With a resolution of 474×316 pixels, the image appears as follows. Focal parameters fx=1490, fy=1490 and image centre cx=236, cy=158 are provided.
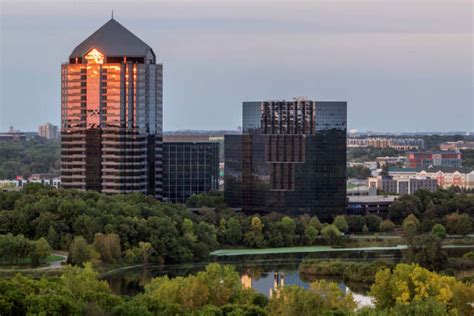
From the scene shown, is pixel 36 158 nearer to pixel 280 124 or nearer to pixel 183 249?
pixel 280 124

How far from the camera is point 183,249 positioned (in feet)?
186

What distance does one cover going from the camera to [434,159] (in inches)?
5177

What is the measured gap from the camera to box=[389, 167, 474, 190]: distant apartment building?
10669 centimetres

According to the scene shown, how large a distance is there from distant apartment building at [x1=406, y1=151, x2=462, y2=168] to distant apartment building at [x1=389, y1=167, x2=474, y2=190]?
15516 mm

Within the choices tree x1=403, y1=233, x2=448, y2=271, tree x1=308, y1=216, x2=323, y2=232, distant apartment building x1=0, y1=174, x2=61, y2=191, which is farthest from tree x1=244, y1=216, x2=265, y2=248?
distant apartment building x1=0, y1=174, x2=61, y2=191

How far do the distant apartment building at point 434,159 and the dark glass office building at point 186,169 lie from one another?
52717 mm

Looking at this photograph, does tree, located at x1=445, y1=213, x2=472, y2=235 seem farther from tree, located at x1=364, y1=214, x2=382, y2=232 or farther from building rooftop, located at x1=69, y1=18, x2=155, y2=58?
building rooftop, located at x1=69, y1=18, x2=155, y2=58

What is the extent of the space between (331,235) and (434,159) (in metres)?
69.2

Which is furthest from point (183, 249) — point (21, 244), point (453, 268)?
point (453, 268)

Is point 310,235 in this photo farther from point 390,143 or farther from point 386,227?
point 390,143

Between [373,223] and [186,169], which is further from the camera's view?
[186,169]

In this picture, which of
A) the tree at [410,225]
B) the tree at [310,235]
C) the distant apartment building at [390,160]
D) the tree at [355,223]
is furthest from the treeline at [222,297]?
the distant apartment building at [390,160]

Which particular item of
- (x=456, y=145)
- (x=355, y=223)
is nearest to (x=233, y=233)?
(x=355, y=223)

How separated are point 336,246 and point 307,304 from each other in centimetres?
2593
